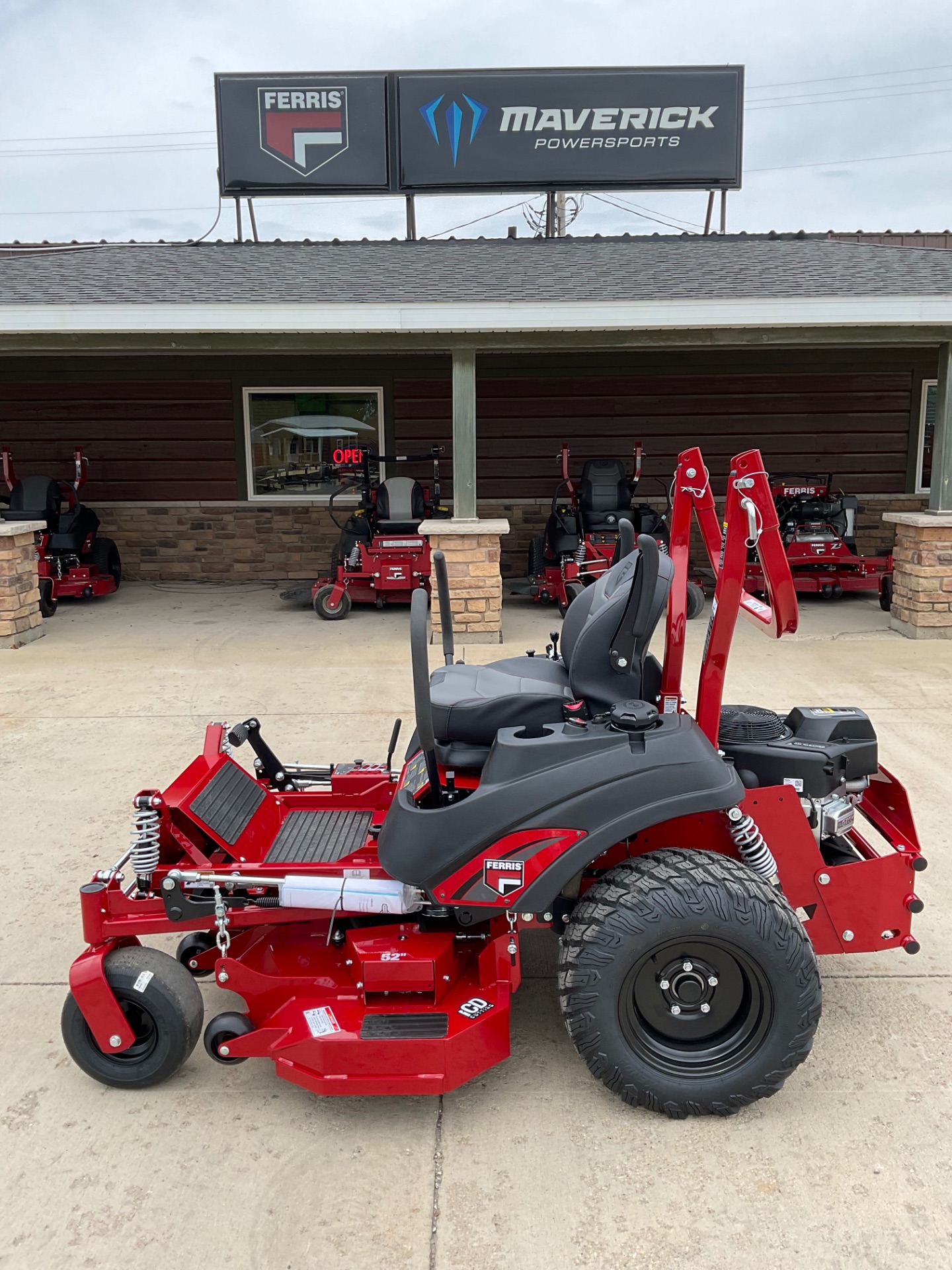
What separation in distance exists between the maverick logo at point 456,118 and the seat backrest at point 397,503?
17.4ft

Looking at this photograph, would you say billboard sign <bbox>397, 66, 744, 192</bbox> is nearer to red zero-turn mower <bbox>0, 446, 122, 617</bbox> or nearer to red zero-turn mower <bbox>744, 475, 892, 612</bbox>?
red zero-turn mower <bbox>744, 475, 892, 612</bbox>

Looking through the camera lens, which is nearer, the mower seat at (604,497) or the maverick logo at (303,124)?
the mower seat at (604,497)

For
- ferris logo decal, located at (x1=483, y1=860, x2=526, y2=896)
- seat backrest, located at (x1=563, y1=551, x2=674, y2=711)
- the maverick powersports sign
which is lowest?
ferris logo decal, located at (x1=483, y1=860, x2=526, y2=896)

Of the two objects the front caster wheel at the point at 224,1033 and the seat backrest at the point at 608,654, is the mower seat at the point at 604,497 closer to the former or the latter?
the seat backrest at the point at 608,654

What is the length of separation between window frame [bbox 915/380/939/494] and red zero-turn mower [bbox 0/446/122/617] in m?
9.17

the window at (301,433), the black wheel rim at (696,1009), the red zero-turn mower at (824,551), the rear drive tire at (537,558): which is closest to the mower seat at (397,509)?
the rear drive tire at (537,558)

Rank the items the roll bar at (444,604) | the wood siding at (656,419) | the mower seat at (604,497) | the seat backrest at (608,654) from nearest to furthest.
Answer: the seat backrest at (608,654) < the roll bar at (444,604) < the mower seat at (604,497) < the wood siding at (656,419)

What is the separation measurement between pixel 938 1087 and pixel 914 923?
0.93 m

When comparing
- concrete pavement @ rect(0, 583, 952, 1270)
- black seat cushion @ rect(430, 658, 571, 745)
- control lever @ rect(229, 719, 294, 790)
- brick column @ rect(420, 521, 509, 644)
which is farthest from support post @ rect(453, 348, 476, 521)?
black seat cushion @ rect(430, 658, 571, 745)

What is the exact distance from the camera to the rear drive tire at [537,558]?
32.2ft

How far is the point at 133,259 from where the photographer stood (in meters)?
11.0

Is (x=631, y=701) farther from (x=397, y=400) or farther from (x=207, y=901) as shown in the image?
(x=397, y=400)

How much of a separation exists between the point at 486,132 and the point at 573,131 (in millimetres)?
1082

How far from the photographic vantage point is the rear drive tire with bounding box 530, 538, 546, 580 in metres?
9.82
